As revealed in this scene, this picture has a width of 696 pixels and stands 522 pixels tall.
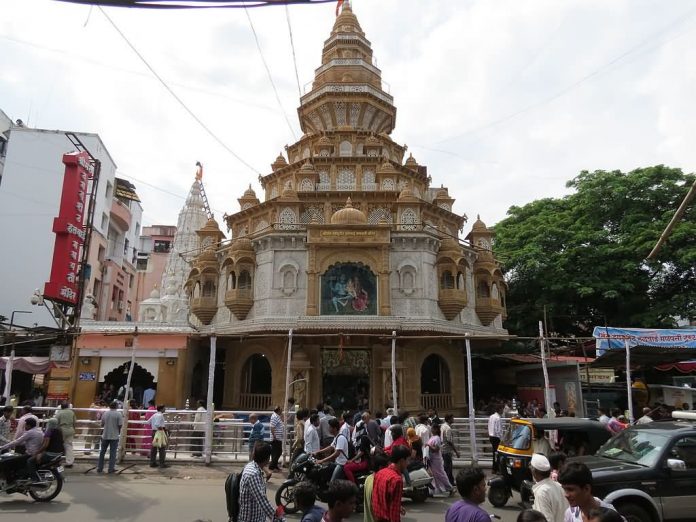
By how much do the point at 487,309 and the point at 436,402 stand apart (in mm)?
5159

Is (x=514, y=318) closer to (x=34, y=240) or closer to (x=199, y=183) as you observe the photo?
(x=199, y=183)

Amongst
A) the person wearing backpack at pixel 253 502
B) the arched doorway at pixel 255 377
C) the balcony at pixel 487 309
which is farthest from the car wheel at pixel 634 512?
the arched doorway at pixel 255 377

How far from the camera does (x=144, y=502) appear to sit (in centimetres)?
871

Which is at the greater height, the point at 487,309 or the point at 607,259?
the point at 607,259

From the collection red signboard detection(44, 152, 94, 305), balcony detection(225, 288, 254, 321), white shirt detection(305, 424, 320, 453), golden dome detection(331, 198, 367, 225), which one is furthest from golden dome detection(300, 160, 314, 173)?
white shirt detection(305, 424, 320, 453)

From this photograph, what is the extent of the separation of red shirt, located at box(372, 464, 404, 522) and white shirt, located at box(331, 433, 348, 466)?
3692 millimetres

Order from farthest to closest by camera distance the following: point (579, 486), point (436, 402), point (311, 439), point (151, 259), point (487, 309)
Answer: point (151, 259) → point (487, 309) → point (436, 402) → point (311, 439) → point (579, 486)

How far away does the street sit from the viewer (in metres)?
7.94

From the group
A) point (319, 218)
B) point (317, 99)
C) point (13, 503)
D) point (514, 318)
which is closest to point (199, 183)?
point (317, 99)

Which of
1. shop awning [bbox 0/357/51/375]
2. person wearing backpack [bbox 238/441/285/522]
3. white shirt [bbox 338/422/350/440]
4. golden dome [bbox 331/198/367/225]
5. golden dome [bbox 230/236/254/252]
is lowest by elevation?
person wearing backpack [bbox 238/441/285/522]

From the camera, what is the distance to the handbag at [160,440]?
38.3 feet

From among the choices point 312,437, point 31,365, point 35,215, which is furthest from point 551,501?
point 35,215

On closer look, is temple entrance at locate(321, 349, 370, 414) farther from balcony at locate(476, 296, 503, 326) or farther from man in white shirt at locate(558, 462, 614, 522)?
man in white shirt at locate(558, 462, 614, 522)

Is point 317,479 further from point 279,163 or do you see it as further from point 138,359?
point 279,163
